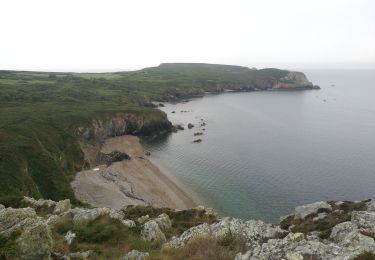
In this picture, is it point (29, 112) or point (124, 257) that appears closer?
point (124, 257)

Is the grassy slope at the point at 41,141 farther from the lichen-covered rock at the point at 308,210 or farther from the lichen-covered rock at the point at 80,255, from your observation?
the lichen-covered rock at the point at 308,210

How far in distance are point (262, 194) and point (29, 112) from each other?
2788 inches

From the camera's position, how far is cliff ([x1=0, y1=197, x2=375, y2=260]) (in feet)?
65.3

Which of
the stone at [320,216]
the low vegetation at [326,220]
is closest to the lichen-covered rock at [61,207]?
the low vegetation at [326,220]

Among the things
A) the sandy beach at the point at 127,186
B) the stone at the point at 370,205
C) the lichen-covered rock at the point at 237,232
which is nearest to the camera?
the lichen-covered rock at the point at 237,232

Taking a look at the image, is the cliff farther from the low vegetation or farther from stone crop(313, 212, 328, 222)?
stone crop(313, 212, 328, 222)

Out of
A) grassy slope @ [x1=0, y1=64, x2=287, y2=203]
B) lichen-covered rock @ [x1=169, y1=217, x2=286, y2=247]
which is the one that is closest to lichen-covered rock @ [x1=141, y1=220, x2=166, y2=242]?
lichen-covered rock @ [x1=169, y1=217, x2=286, y2=247]

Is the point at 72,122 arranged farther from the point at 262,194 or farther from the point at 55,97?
the point at 262,194

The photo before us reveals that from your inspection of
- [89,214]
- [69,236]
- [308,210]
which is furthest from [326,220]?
[69,236]

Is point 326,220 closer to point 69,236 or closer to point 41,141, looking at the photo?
point 69,236

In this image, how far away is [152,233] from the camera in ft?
94.6

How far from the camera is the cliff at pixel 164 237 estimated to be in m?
19.9

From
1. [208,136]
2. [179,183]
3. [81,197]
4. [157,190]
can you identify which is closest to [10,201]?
[81,197]

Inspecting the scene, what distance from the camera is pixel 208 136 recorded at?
Result: 11569 cm
